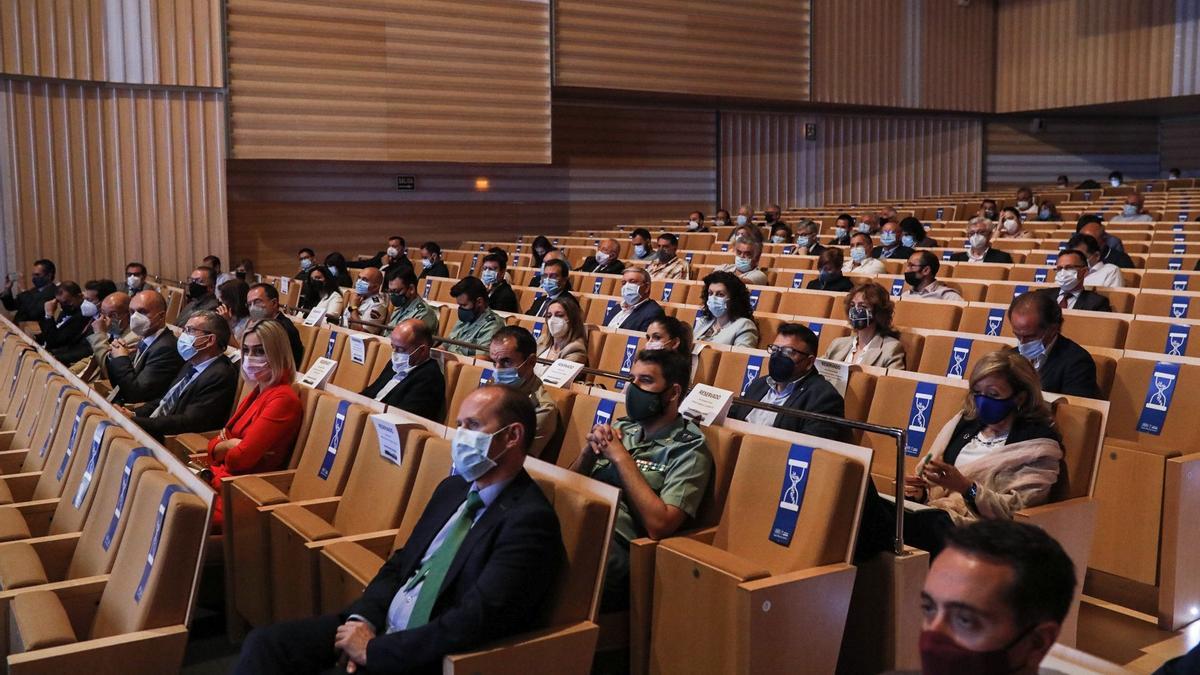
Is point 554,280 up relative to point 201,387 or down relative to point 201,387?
up

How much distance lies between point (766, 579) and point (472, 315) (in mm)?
3597

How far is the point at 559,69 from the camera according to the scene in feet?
39.2

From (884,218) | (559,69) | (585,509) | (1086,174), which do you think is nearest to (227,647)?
(585,509)

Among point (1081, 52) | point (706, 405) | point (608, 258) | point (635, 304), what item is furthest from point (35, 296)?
point (1081, 52)

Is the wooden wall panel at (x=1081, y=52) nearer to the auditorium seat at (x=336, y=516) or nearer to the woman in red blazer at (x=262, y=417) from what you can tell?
the woman in red blazer at (x=262, y=417)

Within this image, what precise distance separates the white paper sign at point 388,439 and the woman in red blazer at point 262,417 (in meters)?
0.66

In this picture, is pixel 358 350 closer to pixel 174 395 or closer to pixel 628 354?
pixel 174 395

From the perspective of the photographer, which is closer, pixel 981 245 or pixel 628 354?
pixel 628 354

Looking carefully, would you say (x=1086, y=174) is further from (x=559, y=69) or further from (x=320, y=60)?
(x=320, y=60)

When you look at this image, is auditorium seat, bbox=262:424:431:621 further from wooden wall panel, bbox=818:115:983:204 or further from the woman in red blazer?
wooden wall panel, bbox=818:115:983:204

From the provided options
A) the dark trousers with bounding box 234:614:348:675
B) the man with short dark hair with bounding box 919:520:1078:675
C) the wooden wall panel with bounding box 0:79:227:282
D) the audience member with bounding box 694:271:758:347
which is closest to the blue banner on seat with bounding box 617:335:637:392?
the audience member with bounding box 694:271:758:347

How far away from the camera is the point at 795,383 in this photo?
3553 mm

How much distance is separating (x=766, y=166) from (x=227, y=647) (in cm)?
1263

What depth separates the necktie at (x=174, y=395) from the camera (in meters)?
4.50
